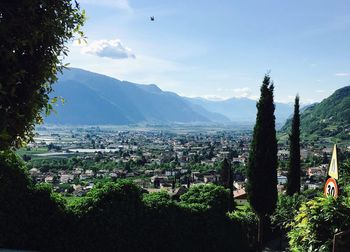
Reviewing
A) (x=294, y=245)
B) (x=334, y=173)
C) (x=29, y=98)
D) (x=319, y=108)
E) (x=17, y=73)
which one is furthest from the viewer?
(x=319, y=108)

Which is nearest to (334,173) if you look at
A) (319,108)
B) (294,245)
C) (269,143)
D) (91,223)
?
(294,245)

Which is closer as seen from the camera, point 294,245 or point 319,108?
point 294,245

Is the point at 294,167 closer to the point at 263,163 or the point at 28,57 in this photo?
the point at 263,163

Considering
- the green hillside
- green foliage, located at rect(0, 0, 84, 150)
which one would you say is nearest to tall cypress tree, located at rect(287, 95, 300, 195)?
green foliage, located at rect(0, 0, 84, 150)

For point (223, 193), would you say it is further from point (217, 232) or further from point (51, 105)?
point (51, 105)

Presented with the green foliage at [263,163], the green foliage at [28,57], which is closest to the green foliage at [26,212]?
the green foliage at [28,57]

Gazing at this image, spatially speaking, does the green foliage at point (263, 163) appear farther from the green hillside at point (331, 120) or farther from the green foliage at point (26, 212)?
the green hillside at point (331, 120)

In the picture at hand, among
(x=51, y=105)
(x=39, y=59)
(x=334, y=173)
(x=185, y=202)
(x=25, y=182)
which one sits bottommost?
(x=185, y=202)
